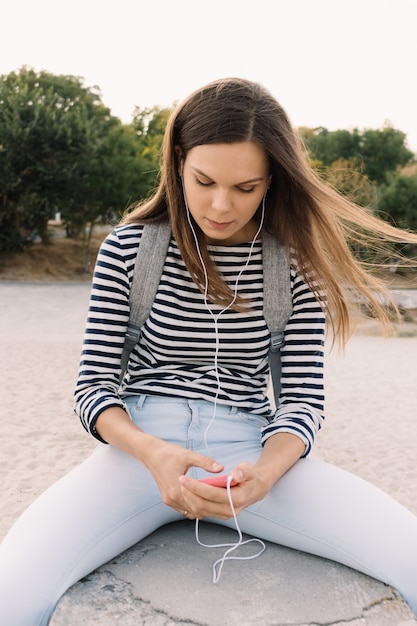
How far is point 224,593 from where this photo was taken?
6.21 feet

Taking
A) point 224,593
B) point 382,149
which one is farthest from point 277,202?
point 382,149

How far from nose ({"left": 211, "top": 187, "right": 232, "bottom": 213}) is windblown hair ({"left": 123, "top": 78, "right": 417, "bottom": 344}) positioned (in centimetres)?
15

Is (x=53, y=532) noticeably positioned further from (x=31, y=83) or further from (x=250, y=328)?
(x=31, y=83)

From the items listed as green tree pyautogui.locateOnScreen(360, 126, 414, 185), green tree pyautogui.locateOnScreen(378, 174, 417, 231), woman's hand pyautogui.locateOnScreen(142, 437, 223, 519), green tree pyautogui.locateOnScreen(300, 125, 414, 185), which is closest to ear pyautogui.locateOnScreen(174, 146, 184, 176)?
woman's hand pyautogui.locateOnScreen(142, 437, 223, 519)

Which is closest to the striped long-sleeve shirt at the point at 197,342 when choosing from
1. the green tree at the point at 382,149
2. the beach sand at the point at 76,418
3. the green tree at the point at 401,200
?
the beach sand at the point at 76,418

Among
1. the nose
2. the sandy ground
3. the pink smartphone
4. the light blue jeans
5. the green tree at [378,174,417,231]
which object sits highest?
the nose

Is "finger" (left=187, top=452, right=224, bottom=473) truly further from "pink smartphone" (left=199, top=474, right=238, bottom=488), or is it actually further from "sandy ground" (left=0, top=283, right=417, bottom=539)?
"sandy ground" (left=0, top=283, right=417, bottom=539)

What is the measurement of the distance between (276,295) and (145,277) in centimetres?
44

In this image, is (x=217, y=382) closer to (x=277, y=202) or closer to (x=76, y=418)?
(x=277, y=202)

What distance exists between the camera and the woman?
1.87 meters

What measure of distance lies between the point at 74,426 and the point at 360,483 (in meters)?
4.31

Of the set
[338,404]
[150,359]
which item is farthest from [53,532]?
[338,404]

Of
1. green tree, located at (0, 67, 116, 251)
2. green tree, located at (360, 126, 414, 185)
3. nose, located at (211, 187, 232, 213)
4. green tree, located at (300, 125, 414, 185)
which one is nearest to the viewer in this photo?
nose, located at (211, 187, 232, 213)

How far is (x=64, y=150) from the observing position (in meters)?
23.2
